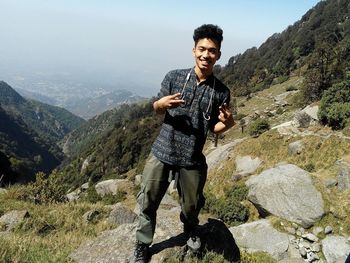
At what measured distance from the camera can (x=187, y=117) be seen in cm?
480

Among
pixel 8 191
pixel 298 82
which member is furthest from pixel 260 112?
pixel 8 191

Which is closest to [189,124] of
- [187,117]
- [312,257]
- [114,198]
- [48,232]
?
[187,117]

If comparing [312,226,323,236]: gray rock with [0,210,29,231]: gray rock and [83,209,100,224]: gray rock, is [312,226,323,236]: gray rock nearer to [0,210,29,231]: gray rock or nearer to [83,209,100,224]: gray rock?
[83,209,100,224]: gray rock

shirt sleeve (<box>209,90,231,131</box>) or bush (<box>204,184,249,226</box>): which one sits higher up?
shirt sleeve (<box>209,90,231,131</box>)

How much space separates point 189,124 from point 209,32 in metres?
1.17

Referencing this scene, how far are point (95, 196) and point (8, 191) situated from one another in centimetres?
1636

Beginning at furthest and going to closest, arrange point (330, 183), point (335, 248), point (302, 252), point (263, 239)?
point (330, 183)
point (263, 239)
point (302, 252)
point (335, 248)

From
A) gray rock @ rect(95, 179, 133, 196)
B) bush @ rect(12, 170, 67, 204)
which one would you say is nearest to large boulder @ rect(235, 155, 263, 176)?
gray rock @ rect(95, 179, 133, 196)

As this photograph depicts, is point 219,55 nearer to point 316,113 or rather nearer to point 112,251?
point 112,251

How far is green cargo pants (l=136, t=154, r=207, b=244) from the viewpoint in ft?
16.2

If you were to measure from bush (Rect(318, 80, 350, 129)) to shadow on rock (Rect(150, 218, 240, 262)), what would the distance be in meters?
16.7

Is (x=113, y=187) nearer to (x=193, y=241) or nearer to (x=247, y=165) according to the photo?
(x=247, y=165)

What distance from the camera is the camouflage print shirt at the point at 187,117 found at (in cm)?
479

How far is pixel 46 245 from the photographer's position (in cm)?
550
